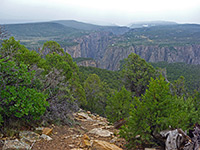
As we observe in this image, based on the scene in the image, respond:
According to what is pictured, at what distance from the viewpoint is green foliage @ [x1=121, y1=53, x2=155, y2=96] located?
21.4 meters

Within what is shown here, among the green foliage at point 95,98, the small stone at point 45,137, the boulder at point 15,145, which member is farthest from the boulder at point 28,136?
the green foliage at point 95,98

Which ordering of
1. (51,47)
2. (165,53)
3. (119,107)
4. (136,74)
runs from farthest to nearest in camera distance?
(165,53), (136,74), (51,47), (119,107)

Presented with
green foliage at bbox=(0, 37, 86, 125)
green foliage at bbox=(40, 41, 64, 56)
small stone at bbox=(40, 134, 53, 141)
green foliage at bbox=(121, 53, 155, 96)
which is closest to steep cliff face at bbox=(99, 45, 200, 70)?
green foliage at bbox=(121, 53, 155, 96)

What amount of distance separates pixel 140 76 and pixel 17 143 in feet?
56.0

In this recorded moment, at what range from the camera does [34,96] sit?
26.5 ft

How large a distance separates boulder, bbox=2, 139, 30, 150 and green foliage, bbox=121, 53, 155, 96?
1570 centimetres

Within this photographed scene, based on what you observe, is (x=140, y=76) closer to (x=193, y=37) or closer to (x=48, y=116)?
(x=48, y=116)

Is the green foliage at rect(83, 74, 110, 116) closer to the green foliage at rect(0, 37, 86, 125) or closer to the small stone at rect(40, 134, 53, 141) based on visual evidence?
the green foliage at rect(0, 37, 86, 125)

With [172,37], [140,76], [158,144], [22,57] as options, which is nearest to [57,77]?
[22,57]

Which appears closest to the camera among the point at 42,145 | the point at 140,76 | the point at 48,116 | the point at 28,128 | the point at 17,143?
the point at 17,143

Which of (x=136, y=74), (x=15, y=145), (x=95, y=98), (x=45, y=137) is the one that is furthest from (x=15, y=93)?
(x=95, y=98)

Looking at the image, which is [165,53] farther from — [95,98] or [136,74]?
[136,74]

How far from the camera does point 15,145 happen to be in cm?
717

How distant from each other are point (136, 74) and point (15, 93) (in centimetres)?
1632
